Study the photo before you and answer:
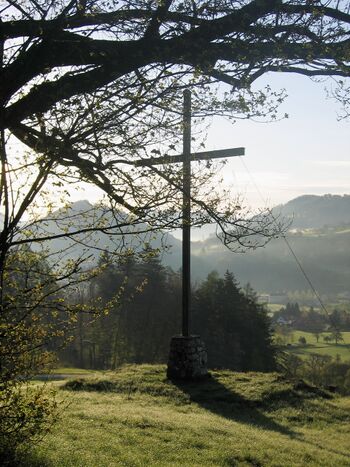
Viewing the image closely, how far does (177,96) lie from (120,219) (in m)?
1.53

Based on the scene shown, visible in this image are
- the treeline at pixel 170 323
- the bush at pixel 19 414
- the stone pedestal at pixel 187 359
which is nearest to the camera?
the bush at pixel 19 414

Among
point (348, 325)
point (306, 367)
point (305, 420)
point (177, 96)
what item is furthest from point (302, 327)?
point (177, 96)

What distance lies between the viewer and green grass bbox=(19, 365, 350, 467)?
257 inches

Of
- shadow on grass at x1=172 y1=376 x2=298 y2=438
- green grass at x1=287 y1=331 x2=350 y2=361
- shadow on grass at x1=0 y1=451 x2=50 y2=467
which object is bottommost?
green grass at x1=287 y1=331 x2=350 y2=361

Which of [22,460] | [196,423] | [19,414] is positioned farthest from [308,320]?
[19,414]

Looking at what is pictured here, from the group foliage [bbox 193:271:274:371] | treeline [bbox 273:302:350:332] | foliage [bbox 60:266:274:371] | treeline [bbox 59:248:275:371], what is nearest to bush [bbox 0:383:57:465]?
foliage [bbox 60:266:274:371]

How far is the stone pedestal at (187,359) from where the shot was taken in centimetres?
1320

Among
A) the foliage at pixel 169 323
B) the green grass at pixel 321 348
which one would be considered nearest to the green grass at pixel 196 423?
the foliage at pixel 169 323

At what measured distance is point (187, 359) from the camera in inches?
521

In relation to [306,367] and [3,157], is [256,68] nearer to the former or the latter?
[3,157]

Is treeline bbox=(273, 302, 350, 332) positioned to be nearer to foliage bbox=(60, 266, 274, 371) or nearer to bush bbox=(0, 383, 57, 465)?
foliage bbox=(60, 266, 274, 371)

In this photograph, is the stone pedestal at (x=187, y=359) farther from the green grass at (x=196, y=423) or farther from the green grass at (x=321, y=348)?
the green grass at (x=321, y=348)

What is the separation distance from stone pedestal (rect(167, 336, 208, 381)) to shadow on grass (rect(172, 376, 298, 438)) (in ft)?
0.78

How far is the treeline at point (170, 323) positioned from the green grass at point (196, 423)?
919 inches
